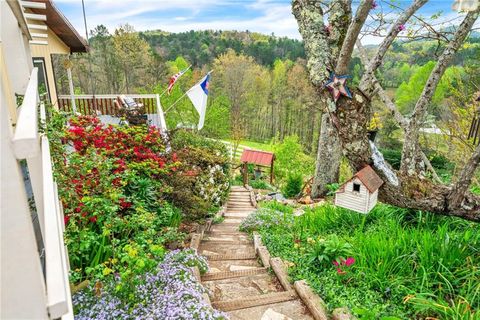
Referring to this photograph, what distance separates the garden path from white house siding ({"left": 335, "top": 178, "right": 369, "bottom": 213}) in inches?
45.1

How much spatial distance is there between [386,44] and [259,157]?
13939 mm

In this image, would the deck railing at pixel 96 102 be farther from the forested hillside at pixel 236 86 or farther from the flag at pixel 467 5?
the forested hillside at pixel 236 86

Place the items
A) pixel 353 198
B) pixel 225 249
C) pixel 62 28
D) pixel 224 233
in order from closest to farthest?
pixel 353 198 → pixel 225 249 → pixel 224 233 → pixel 62 28

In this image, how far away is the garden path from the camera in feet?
9.25

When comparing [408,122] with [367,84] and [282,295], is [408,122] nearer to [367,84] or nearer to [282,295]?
[367,84]

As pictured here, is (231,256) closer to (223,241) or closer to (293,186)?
(223,241)

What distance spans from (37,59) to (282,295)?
26.3ft

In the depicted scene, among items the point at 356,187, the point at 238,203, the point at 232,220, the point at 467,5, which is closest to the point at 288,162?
the point at 238,203

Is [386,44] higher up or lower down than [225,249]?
higher up

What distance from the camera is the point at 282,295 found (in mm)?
3072

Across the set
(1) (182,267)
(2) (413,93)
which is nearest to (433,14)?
(1) (182,267)

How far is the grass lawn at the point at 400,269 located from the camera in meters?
2.59

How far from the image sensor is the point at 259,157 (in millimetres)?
17062

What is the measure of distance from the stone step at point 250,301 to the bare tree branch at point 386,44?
2117mm
